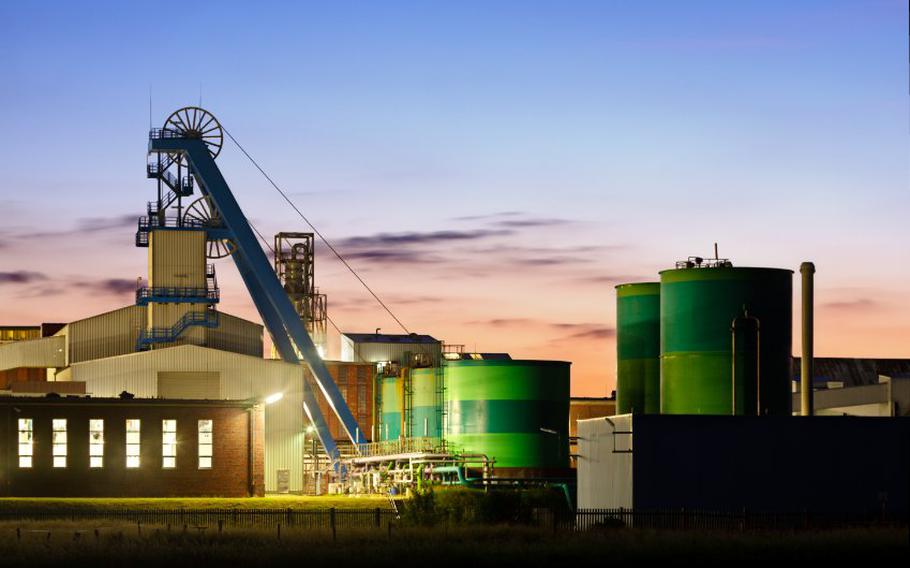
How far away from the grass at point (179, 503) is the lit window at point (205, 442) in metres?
2.17

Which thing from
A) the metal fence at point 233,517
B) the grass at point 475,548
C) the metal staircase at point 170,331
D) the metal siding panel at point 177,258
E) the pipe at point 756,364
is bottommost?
the metal fence at point 233,517

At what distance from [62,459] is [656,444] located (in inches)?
1136

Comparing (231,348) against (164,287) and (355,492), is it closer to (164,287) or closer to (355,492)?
(164,287)

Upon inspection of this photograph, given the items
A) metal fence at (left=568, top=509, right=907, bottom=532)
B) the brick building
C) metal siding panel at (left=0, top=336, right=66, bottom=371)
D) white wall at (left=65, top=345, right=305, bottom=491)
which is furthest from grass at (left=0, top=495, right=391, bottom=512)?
metal siding panel at (left=0, top=336, right=66, bottom=371)

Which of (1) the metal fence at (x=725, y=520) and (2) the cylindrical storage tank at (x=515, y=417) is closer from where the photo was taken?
(1) the metal fence at (x=725, y=520)

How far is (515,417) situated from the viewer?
75688 millimetres

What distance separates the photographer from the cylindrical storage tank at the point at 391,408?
8606 centimetres

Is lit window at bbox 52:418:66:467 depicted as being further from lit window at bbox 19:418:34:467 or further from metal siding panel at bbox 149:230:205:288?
metal siding panel at bbox 149:230:205:288

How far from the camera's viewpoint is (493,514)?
47312 millimetres

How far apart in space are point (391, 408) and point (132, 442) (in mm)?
24385

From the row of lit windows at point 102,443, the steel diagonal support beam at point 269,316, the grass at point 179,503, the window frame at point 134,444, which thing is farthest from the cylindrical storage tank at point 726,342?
the steel diagonal support beam at point 269,316

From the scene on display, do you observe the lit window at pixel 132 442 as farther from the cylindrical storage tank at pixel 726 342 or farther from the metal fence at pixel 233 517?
the cylindrical storage tank at pixel 726 342

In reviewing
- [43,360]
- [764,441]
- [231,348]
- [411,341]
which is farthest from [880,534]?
[411,341]

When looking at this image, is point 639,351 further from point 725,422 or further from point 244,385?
point 244,385
